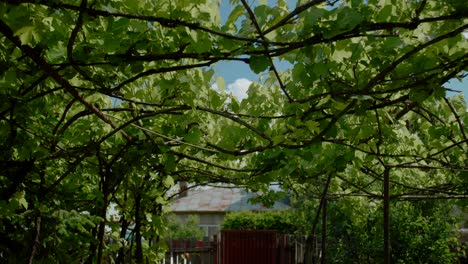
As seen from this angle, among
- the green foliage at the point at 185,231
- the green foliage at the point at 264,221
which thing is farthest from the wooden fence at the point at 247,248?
the green foliage at the point at 185,231

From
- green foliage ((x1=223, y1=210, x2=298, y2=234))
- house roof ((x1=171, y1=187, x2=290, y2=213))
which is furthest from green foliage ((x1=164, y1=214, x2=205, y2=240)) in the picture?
house roof ((x1=171, y1=187, x2=290, y2=213))

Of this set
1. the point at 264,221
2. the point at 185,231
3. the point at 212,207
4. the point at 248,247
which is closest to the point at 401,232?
the point at 248,247

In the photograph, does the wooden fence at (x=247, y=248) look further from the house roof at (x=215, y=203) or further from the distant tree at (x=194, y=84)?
the house roof at (x=215, y=203)

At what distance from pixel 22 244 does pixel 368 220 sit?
750 cm

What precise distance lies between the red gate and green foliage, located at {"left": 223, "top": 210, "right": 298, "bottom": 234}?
315 cm

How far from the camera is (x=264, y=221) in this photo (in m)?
17.5

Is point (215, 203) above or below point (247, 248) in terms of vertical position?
above

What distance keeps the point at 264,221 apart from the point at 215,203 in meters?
10.5

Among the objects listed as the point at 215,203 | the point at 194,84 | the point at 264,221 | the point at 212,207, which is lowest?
the point at 264,221

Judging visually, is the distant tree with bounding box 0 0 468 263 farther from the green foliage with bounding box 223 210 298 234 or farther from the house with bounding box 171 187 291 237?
the house with bounding box 171 187 291 237

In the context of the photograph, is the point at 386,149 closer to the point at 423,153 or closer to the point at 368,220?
the point at 423,153

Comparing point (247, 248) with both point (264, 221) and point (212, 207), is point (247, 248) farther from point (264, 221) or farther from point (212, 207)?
point (212, 207)

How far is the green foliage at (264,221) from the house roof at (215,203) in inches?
302

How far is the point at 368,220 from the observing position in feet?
32.7
